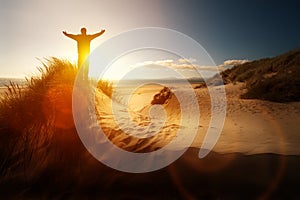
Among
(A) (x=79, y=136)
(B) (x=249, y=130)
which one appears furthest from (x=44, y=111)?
(B) (x=249, y=130)

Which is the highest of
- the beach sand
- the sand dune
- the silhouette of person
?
the silhouette of person

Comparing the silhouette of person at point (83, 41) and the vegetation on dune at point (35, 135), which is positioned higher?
the silhouette of person at point (83, 41)

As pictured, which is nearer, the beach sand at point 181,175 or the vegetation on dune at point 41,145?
the beach sand at point 181,175

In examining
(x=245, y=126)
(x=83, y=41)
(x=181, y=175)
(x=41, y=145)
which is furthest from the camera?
(x=83, y=41)

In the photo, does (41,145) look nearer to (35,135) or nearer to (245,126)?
(35,135)

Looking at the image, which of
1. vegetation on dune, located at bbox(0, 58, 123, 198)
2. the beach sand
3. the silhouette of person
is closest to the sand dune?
the beach sand

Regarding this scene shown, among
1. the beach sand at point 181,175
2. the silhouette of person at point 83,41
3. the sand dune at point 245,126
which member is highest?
the silhouette of person at point 83,41

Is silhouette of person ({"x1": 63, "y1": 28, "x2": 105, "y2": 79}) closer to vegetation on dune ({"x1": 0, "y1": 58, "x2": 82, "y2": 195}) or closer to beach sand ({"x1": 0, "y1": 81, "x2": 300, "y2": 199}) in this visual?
vegetation on dune ({"x1": 0, "y1": 58, "x2": 82, "y2": 195})

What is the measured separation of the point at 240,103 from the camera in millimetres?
12633

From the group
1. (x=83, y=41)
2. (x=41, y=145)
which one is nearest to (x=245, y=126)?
(x=83, y=41)

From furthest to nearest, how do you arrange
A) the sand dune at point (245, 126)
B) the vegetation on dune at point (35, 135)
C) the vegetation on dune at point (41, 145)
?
the sand dune at point (245, 126), the vegetation on dune at point (35, 135), the vegetation on dune at point (41, 145)

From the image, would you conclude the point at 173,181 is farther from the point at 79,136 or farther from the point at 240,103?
the point at 240,103

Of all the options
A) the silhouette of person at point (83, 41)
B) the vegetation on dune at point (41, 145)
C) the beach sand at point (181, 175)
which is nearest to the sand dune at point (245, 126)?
the beach sand at point (181, 175)

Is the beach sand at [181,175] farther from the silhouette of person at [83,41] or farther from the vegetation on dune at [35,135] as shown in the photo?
the silhouette of person at [83,41]
